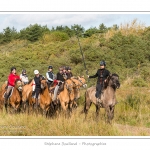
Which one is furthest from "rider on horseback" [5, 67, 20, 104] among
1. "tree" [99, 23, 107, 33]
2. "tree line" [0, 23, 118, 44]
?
"tree" [99, 23, 107, 33]

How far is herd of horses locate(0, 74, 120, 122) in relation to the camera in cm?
1238

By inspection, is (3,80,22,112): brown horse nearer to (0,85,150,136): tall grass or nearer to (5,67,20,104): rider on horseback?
(5,67,20,104): rider on horseback

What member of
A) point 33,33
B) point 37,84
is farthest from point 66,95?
point 33,33

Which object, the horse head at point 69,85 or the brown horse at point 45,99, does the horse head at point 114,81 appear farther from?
the brown horse at point 45,99

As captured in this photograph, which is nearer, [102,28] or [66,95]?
[66,95]

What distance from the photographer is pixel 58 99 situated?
14461 mm

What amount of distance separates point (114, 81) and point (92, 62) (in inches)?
576

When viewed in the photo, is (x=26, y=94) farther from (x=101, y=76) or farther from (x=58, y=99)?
(x=101, y=76)

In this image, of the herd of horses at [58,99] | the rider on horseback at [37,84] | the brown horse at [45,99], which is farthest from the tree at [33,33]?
the brown horse at [45,99]

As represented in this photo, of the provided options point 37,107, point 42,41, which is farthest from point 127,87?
point 42,41

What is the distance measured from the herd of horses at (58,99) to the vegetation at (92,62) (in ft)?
2.18

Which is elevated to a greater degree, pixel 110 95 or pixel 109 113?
pixel 110 95

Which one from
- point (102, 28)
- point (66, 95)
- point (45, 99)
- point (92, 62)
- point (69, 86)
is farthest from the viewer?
point (102, 28)

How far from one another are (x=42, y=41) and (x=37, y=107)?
78.9 feet
